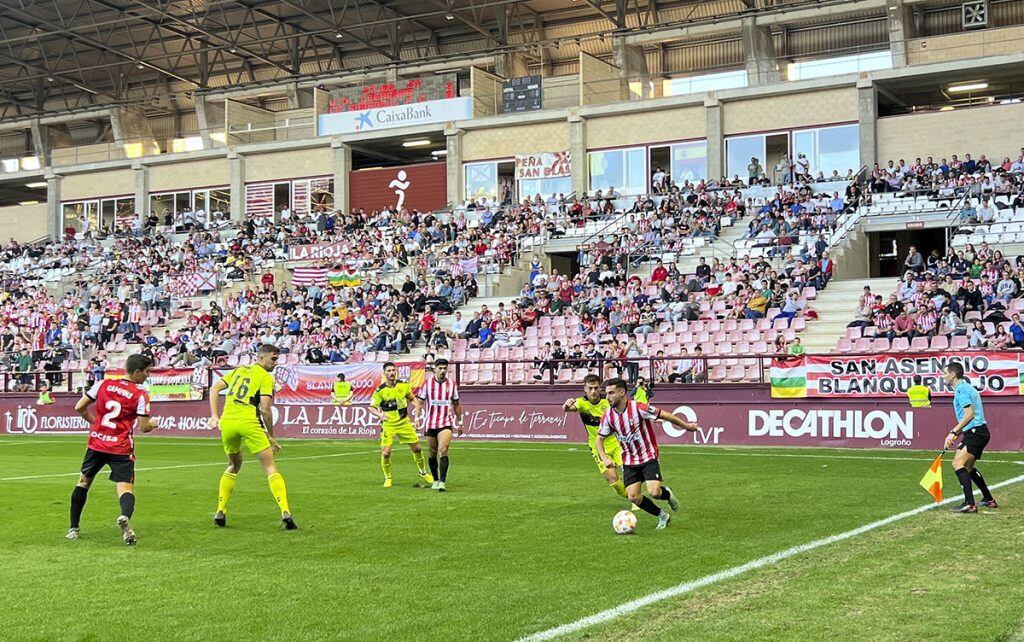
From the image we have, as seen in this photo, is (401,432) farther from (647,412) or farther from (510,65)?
(510,65)

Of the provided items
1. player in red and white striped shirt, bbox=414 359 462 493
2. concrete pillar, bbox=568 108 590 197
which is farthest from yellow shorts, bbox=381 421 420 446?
concrete pillar, bbox=568 108 590 197

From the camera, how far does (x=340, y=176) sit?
50531 millimetres

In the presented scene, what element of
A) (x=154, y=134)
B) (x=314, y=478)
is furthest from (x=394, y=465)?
(x=154, y=134)

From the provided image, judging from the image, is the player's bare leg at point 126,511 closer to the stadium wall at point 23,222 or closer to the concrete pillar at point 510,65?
the concrete pillar at point 510,65

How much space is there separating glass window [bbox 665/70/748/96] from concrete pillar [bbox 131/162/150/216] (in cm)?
2702

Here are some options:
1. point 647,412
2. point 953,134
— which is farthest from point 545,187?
point 647,412

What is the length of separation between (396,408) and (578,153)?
30.3m

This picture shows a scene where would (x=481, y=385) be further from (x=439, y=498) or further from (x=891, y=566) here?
(x=891, y=566)

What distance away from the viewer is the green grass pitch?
7.08 m

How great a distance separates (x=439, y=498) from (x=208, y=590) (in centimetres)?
622

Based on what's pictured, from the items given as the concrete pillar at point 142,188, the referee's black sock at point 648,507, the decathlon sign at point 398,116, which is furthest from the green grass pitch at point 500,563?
the concrete pillar at point 142,188

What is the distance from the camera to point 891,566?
28.8 feet

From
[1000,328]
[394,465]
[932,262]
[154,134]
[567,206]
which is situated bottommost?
[394,465]

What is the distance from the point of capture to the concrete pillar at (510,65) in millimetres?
50719
